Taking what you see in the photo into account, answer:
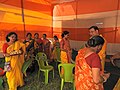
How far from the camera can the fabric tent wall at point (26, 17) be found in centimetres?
537

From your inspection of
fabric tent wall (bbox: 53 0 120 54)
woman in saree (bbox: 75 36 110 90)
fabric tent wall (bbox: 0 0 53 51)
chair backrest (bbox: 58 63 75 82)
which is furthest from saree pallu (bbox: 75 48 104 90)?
fabric tent wall (bbox: 0 0 53 51)

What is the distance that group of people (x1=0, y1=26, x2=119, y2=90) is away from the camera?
1403mm

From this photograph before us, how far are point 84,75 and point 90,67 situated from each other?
14 cm

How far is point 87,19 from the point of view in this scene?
620 centimetres

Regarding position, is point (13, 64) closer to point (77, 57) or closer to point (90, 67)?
point (77, 57)

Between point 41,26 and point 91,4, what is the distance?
2636 mm

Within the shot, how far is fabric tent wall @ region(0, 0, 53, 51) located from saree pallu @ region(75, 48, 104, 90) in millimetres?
4497

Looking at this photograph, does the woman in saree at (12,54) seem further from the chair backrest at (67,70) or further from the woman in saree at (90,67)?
the woman in saree at (90,67)

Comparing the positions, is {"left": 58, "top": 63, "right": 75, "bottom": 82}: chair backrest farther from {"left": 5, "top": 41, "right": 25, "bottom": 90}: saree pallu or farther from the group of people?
{"left": 5, "top": 41, "right": 25, "bottom": 90}: saree pallu

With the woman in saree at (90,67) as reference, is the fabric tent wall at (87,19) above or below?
above

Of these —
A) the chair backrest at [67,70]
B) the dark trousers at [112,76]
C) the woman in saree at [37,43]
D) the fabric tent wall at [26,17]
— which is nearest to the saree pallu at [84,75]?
the chair backrest at [67,70]

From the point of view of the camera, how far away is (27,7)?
6211 mm

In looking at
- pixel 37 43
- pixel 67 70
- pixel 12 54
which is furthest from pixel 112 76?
pixel 12 54

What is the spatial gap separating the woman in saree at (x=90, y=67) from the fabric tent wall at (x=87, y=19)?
4168mm
